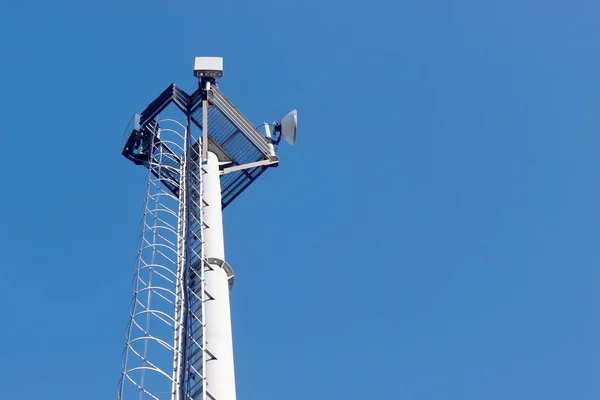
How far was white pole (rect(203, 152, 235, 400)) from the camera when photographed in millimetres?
19688

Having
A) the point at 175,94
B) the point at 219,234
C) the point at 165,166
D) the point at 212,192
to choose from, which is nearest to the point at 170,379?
the point at 219,234

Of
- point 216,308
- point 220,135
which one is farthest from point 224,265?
point 220,135

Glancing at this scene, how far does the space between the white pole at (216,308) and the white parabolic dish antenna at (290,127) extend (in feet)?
16.8

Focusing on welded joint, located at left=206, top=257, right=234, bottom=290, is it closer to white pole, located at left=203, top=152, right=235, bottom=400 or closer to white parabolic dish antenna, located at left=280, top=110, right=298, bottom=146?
white pole, located at left=203, top=152, right=235, bottom=400

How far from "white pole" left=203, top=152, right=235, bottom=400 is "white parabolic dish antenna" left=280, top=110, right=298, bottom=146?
5.11 meters

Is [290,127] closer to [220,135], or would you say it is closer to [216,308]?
[220,135]

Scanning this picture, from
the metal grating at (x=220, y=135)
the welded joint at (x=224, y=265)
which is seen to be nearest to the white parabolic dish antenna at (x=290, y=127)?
the metal grating at (x=220, y=135)

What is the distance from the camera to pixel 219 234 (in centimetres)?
2461

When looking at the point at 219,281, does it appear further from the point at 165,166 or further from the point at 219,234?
the point at 165,166

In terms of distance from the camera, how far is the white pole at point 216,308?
19688 mm

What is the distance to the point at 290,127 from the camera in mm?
31750

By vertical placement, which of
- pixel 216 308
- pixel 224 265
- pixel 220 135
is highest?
pixel 220 135

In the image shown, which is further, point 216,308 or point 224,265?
point 224,265

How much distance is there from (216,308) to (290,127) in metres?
11.4
